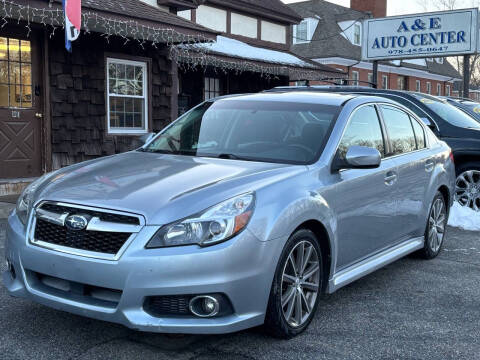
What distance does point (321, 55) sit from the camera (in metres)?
31.8

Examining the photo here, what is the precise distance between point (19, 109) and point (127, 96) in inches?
100.0

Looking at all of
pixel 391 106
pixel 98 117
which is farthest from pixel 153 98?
Result: pixel 391 106

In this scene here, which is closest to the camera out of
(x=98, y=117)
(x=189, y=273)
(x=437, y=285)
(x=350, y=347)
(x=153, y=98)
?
(x=189, y=273)

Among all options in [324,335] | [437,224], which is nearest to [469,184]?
[437,224]

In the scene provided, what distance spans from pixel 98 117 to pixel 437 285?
7.92 m

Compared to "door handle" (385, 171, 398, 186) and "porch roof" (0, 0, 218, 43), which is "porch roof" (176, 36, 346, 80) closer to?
"porch roof" (0, 0, 218, 43)

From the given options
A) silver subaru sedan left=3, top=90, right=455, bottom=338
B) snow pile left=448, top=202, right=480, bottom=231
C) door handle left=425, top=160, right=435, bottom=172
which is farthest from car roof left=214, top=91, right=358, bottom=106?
snow pile left=448, top=202, right=480, bottom=231

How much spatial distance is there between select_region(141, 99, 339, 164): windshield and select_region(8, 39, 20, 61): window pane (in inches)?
227

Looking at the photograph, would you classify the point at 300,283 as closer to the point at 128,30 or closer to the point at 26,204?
the point at 26,204

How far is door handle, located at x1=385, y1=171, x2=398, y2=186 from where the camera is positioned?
4883mm

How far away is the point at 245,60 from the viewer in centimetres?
1535

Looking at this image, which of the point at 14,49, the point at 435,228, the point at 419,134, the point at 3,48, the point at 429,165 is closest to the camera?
the point at 429,165

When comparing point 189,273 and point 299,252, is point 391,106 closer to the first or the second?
point 299,252

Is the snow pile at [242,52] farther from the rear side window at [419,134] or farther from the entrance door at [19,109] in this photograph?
the rear side window at [419,134]
